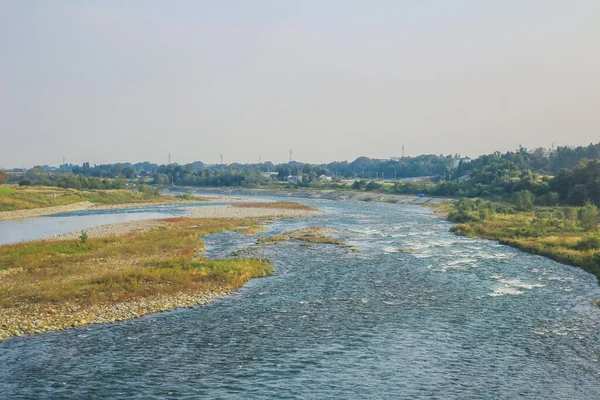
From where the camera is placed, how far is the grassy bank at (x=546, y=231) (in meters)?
45.2

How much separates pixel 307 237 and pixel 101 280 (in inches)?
1231

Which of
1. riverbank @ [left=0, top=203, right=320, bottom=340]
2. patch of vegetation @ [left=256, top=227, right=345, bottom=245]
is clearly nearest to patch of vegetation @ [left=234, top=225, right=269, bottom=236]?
patch of vegetation @ [left=256, top=227, right=345, bottom=245]

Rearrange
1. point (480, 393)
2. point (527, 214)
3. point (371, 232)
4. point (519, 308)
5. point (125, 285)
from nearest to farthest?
point (480, 393), point (519, 308), point (125, 285), point (371, 232), point (527, 214)

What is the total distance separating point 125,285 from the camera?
31.9m

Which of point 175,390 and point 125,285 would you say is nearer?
point 175,390

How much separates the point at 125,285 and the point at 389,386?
61.8 feet

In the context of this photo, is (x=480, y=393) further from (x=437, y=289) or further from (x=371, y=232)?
(x=371, y=232)

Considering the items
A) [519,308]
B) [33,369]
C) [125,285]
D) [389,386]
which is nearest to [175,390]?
[33,369]

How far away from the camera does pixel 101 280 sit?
3256cm

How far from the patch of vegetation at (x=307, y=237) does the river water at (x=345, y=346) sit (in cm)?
1893

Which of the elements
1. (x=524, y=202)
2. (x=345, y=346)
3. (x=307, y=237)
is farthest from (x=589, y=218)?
(x=345, y=346)

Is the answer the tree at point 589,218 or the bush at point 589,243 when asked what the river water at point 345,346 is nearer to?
the bush at point 589,243

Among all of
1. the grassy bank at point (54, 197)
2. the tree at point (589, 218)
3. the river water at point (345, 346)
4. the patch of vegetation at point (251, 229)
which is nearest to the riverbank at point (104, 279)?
the river water at point (345, 346)

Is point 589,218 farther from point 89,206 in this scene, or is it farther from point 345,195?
point 345,195
